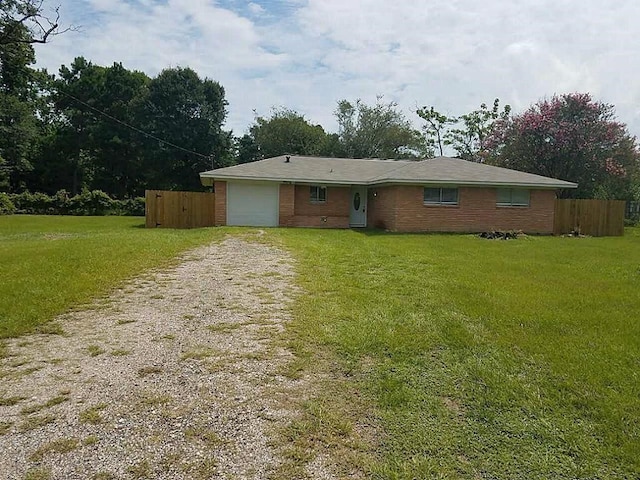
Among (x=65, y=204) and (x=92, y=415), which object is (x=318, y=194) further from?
(x=65, y=204)

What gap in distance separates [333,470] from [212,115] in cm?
3973

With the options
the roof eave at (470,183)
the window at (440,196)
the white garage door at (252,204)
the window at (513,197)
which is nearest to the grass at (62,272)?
the white garage door at (252,204)

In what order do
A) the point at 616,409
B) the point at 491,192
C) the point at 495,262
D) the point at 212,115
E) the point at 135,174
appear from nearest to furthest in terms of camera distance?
the point at 616,409
the point at 495,262
the point at 491,192
the point at 212,115
the point at 135,174

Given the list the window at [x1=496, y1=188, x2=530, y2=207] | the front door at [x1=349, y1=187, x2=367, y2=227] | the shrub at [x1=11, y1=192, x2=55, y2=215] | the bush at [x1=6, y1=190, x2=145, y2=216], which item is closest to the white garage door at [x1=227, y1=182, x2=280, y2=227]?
the front door at [x1=349, y1=187, x2=367, y2=227]

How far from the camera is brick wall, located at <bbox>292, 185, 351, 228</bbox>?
2136cm

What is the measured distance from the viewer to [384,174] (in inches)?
842

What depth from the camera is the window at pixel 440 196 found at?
63.8 feet

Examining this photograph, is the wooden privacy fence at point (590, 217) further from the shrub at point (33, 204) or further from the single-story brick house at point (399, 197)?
the shrub at point (33, 204)

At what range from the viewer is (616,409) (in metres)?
3.41

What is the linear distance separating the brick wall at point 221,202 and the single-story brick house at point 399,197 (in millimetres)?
44

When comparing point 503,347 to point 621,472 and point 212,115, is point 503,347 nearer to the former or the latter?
point 621,472

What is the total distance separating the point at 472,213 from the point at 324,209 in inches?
262


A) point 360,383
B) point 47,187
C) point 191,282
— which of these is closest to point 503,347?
point 360,383

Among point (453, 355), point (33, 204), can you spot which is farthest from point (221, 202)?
point (33, 204)
